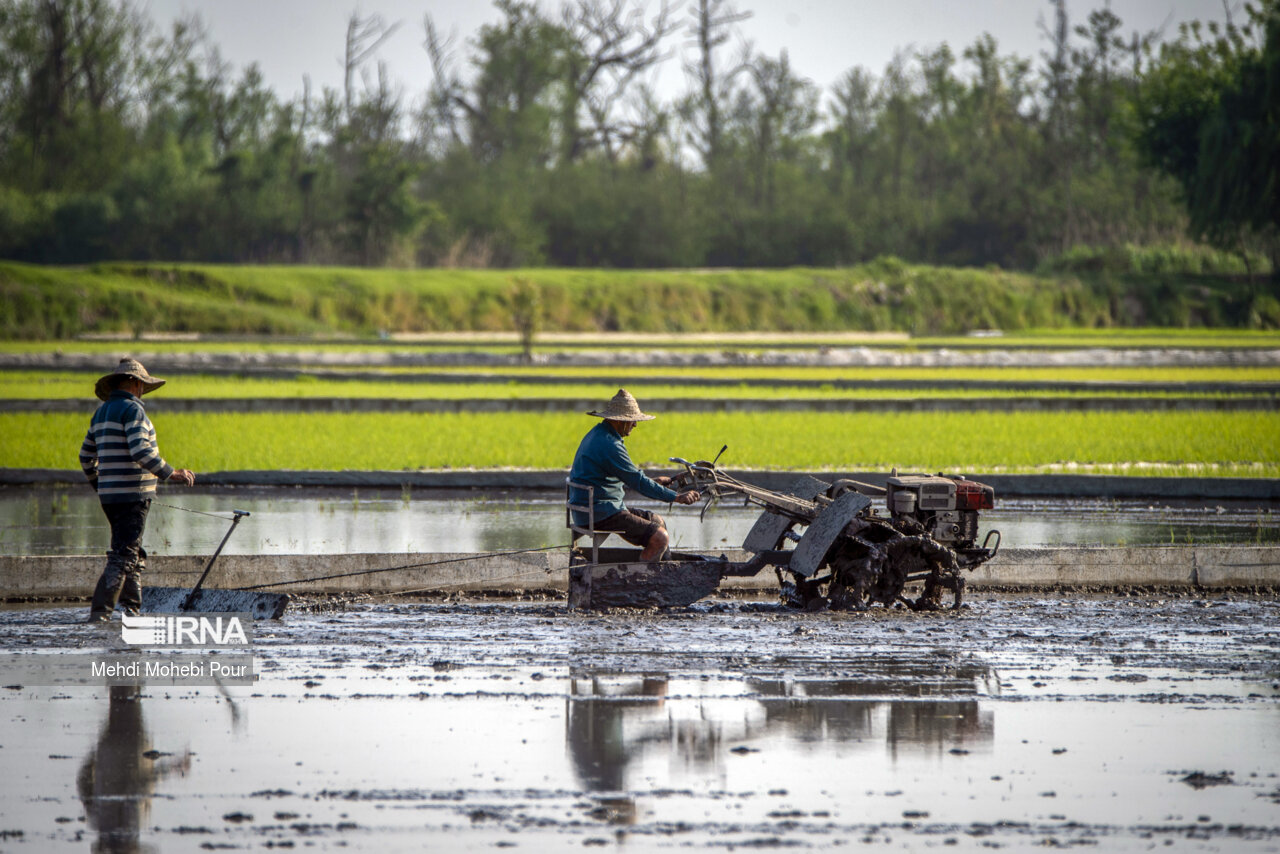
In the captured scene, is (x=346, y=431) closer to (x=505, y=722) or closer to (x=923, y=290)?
(x=505, y=722)

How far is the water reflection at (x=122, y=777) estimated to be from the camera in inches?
193

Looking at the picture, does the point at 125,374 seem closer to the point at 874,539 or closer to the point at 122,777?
the point at 122,777

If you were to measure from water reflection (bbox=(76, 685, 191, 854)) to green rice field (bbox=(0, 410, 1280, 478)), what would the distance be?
31.8 feet

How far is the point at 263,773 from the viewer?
558 centimetres

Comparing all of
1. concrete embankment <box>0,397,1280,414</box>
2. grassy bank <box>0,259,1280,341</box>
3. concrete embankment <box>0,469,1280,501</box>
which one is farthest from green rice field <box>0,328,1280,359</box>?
concrete embankment <box>0,469,1280,501</box>

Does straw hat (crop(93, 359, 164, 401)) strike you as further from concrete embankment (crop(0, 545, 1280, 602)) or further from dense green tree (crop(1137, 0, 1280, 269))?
dense green tree (crop(1137, 0, 1280, 269))

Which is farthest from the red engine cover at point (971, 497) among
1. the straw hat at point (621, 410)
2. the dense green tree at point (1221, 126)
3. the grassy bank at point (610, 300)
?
the dense green tree at point (1221, 126)

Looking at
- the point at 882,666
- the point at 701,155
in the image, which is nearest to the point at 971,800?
the point at 882,666

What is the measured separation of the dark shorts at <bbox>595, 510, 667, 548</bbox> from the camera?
8812 millimetres

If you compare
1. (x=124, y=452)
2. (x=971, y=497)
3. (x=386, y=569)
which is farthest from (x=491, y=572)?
(x=971, y=497)

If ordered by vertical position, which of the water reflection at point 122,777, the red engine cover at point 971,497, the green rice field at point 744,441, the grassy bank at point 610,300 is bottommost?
the water reflection at point 122,777

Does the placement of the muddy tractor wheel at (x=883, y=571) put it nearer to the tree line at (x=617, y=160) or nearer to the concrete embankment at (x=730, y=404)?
the concrete embankment at (x=730, y=404)

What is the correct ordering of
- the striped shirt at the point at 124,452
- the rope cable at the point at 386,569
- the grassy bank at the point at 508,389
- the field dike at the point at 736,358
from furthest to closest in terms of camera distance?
the field dike at the point at 736,358 → the grassy bank at the point at 508,389 → the rope cable at the point at 386,569 → the striped shirt at the point at 124,452

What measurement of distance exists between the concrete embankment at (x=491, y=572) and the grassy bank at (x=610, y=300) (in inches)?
1545
